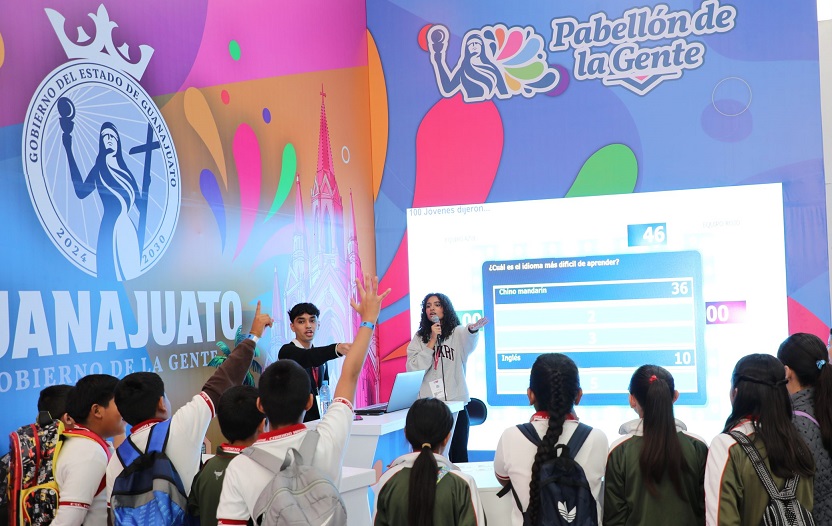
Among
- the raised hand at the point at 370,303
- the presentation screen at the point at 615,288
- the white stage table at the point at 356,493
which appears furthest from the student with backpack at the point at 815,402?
the presentation screen at the point at 615,288

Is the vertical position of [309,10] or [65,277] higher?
[309,10]

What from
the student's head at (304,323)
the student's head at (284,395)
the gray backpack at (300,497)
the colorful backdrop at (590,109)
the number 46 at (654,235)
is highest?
the colorful backdrop at (590,109)

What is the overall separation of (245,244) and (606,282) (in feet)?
9.55

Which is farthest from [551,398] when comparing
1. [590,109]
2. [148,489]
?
[590,109]

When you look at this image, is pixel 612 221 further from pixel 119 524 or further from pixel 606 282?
pixel 119 524

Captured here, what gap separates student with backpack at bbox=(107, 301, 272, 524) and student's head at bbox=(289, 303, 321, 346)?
2083 mm

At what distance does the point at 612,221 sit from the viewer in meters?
6.24

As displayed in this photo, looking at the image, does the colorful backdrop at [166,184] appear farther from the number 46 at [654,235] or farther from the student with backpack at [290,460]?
the number 46 at [654,235]

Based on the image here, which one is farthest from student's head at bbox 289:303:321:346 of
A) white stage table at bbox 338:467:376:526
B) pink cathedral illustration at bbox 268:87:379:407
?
white stage table at bbox 338:467:376:526

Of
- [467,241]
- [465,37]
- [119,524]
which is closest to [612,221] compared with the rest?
[467,241]

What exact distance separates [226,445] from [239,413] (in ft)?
0.39

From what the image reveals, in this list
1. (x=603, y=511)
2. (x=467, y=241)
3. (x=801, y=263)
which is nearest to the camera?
(x=603, y=511)

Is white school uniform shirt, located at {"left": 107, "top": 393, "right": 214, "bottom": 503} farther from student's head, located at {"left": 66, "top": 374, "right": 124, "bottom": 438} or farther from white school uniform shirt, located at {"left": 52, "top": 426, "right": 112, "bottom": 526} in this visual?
student's head, located at {"left": 66, "top": 374, "right": 124, "bottom": 438}

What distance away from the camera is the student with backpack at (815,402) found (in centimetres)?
242
